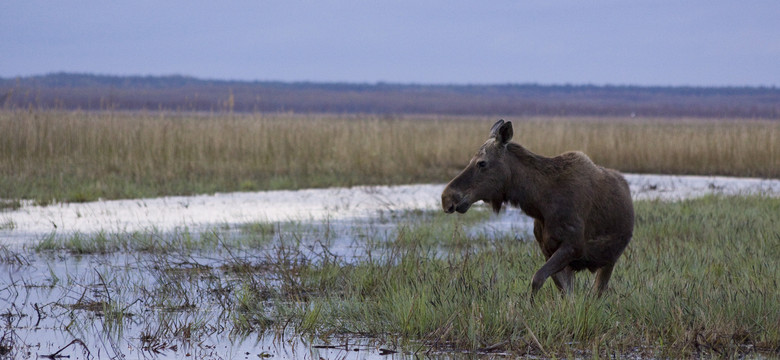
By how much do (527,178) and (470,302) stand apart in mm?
901

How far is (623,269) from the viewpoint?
7473 mm

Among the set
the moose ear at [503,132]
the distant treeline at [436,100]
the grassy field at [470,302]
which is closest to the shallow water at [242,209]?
the grassy field at [470,302]

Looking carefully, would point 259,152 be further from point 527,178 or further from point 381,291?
point 527,178

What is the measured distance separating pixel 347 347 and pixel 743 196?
997cm

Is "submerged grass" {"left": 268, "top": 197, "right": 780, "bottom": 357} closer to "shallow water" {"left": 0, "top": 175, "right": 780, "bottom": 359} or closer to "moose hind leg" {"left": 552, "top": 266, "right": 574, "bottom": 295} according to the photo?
"moose hind leg" {"left": 552, "top": 266, "right": 574, "bottom": 295}

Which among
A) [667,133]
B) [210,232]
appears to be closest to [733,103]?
[667,133]

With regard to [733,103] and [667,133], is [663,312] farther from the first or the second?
[733,103]

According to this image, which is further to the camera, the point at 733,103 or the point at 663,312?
the point at 733,103

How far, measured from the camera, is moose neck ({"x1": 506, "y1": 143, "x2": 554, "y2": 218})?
5984 mm

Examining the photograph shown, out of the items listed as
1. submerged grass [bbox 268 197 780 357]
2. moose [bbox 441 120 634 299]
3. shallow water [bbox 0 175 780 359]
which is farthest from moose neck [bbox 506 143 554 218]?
shallow water [bbox 0 175 780 359]

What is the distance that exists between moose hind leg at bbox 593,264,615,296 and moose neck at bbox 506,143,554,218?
707 mm

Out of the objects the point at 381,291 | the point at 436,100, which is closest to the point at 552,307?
the point at 381,291

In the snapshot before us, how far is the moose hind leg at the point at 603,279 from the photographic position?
6391 mm

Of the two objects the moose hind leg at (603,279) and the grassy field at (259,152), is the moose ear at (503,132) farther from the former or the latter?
→ the grassy field at (259,152)
